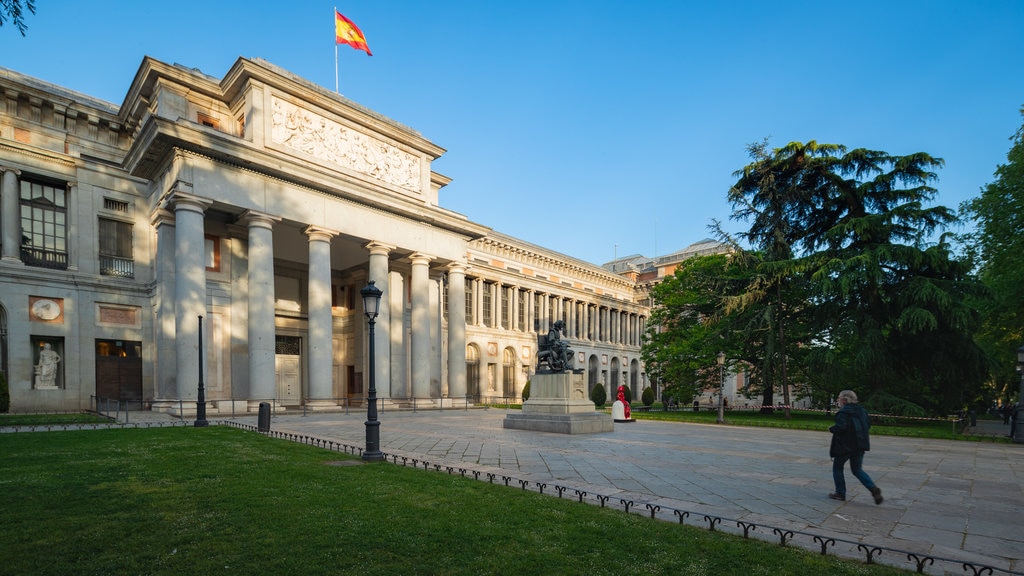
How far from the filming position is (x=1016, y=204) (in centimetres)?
2459

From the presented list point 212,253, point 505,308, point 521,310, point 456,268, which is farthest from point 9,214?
point 521,310

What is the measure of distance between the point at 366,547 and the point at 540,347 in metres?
13.1

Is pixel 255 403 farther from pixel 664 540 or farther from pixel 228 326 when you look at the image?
pixel 664 540

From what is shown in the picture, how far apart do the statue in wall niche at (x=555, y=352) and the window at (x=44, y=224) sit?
72.9ft

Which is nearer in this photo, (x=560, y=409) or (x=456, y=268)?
(x=560, y=409)

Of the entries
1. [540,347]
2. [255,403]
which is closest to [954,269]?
[540,347]

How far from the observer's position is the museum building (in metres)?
22.0

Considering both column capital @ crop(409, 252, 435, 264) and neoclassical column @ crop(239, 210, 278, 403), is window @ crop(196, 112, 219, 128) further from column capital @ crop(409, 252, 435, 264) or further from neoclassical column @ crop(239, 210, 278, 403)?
column capital @ crop(409, 252, 435, 264)

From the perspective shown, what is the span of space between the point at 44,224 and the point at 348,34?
17.0 meters

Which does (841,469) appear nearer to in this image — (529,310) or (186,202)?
(186,202)

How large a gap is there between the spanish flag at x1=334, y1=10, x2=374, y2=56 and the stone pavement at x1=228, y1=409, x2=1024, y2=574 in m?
21.1

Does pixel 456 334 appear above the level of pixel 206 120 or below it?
below

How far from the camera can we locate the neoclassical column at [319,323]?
24875mm

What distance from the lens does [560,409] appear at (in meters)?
16.7
